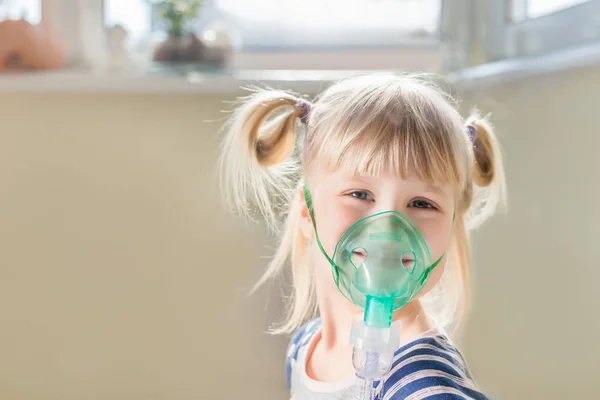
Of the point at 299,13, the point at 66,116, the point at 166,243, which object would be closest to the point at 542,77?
Answer: the point at 299,13

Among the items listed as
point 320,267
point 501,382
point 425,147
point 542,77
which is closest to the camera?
point 425,147

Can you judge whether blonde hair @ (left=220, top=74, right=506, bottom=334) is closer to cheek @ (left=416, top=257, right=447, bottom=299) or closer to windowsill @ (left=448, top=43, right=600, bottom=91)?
cheek @ (left=416, top=257, right=447, bottom=299)

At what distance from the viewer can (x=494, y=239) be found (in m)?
1.44

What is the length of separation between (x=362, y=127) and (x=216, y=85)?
26.3 inches

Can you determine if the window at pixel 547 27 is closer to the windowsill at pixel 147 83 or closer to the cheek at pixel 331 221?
the windowsill at pixel 147 83

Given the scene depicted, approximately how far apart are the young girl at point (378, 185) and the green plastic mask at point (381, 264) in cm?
2

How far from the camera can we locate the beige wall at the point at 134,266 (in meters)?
1.48

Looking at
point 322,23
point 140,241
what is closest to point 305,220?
point 140,241

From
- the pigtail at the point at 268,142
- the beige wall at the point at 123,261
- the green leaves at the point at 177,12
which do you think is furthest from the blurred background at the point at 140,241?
the pigtail at the point at 268,142

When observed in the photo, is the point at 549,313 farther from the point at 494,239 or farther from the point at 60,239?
the point at 60,239

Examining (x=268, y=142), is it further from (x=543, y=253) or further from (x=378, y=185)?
(x=543, y=253)

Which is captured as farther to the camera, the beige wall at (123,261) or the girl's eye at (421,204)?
the beige wall at (123,261)

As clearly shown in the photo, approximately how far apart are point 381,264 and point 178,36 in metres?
0.98

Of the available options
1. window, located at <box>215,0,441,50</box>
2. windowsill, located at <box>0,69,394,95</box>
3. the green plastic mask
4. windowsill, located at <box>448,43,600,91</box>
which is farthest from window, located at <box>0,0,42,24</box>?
the green plastic mask
